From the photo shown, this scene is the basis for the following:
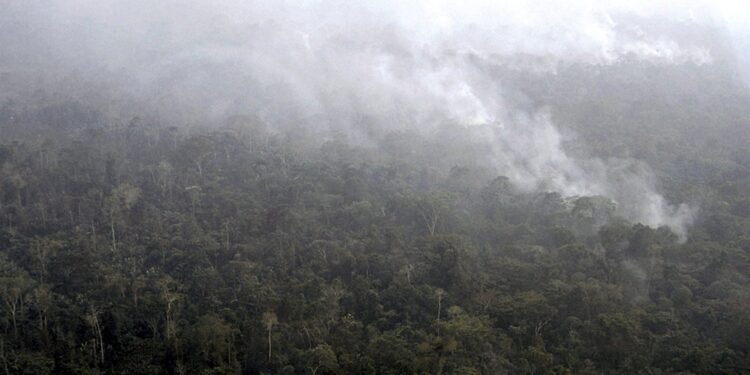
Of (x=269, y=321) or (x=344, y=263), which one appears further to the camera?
(x=344, y=263)

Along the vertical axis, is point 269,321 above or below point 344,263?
below

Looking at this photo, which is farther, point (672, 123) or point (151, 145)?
point (672, 123)

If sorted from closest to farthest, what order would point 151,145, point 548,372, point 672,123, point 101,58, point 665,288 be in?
1. point 548,372
2. point 665,288
3. point 151,145
4. point 672,123
5. point 101,58

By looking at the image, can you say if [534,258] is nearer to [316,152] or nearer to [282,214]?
[282,214]

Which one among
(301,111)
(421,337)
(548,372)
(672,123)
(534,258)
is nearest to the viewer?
(548,372)

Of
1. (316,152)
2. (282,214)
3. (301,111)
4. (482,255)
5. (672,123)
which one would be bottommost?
(282,214)

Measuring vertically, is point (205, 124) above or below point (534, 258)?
above

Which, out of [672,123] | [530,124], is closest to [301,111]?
[530,124]
